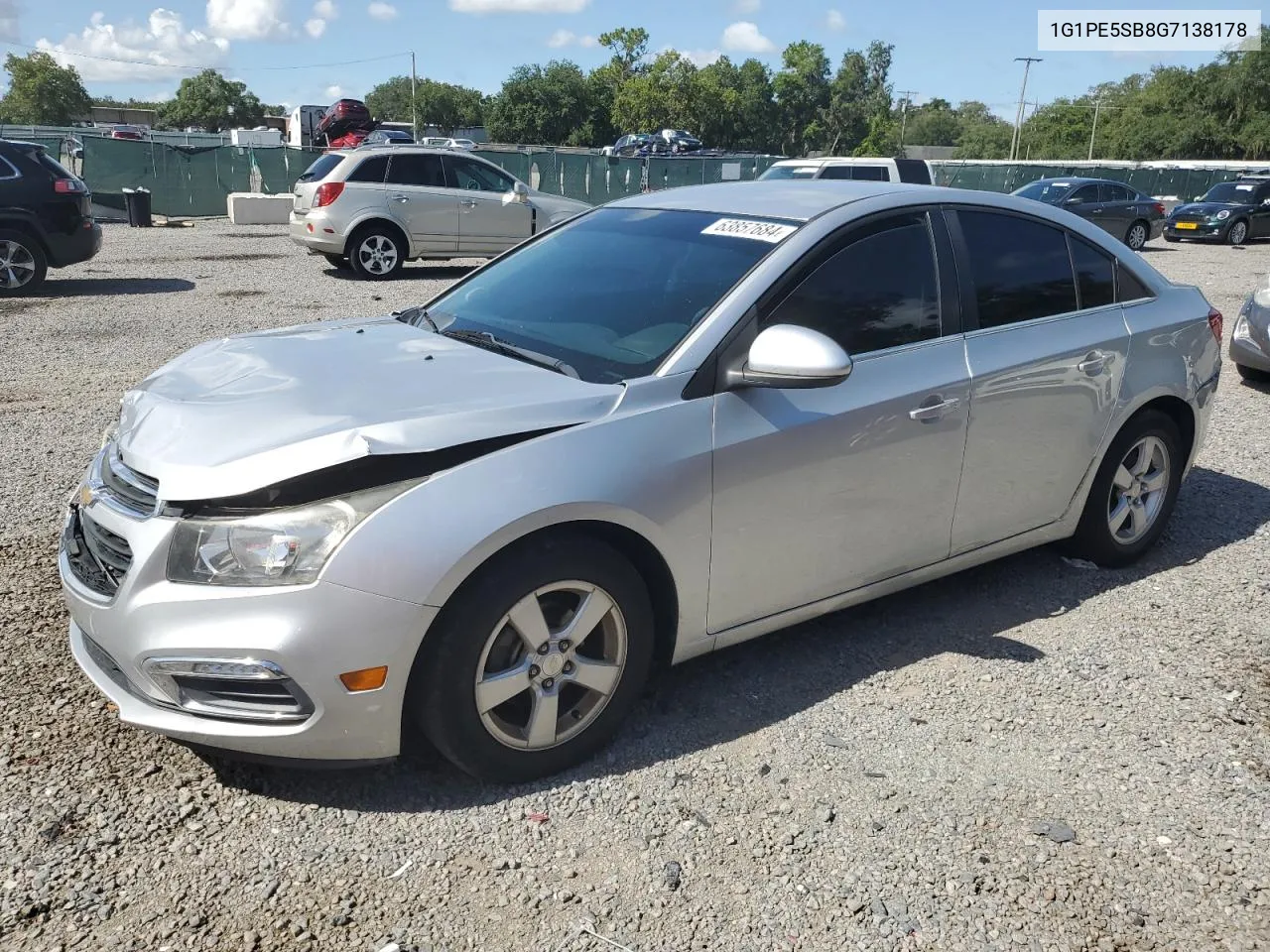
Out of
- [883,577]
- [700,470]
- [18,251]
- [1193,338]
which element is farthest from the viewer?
[18,251]

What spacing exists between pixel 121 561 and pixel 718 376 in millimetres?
1760

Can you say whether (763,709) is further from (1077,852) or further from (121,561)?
(121,561)

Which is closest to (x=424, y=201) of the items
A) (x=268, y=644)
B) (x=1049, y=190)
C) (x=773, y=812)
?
(x=268, y=644)

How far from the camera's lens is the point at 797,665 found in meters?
3.78

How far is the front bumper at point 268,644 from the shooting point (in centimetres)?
254

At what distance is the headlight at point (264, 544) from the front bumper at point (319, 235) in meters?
12.2

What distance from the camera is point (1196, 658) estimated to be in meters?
3.92

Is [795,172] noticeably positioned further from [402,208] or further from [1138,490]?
[1138,490]

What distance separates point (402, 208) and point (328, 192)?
0.99m

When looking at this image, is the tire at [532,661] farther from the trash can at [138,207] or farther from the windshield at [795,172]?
the trash can at [138,207]

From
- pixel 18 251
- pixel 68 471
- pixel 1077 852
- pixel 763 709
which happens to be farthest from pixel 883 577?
pixel 18 251

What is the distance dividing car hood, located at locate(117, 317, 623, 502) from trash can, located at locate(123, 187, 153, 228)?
832 inches

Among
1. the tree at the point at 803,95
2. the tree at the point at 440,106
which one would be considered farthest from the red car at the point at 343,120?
the tree at the point at 803,95

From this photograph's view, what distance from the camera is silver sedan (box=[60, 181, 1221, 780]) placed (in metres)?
2.61
